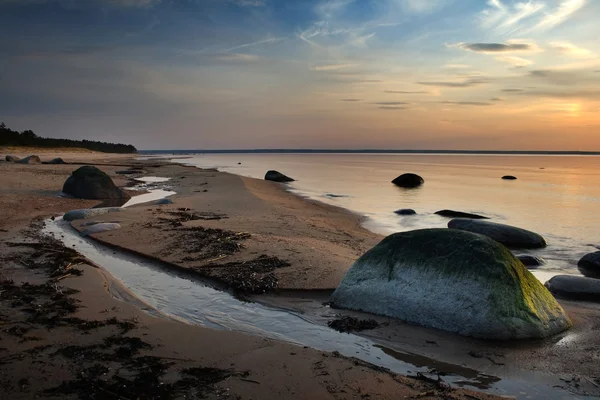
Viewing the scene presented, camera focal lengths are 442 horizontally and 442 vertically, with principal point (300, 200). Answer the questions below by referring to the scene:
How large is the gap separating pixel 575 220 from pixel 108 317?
59.5 ft

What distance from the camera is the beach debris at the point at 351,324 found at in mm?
5633

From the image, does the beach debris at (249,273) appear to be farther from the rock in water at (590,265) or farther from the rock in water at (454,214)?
the rock in water at (454,214)

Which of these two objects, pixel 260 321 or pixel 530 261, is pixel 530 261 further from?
pixel 260 321

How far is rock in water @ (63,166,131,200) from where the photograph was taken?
61.8ft

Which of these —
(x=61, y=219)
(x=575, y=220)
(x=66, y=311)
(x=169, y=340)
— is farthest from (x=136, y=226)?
(x=575, y=220)

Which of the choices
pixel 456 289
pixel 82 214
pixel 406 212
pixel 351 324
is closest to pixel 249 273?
pixel 351 324

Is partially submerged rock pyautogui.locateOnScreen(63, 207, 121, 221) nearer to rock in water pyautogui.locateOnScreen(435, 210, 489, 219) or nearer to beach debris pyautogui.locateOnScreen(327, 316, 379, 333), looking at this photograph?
beach debris pyautogui.locateOnScreen(327, 316, 379, 333)

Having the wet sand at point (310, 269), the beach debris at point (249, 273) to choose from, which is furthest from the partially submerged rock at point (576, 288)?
the beach debris at point (249, 273)

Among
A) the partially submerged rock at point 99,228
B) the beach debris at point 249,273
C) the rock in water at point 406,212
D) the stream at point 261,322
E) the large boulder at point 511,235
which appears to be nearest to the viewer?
the stream at point 261,322

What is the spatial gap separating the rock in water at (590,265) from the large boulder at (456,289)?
4.64 metres

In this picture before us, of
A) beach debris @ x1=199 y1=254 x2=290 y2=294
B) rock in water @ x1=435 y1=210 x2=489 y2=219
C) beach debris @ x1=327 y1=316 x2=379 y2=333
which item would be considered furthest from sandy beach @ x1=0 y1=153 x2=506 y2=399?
rock in water @ x1=435 y1=210 x2=489 y2=219

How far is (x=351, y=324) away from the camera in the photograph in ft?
18.9

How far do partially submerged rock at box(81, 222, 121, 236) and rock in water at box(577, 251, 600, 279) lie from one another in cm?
1114

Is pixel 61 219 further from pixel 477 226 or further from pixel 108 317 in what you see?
pixel 477 226
